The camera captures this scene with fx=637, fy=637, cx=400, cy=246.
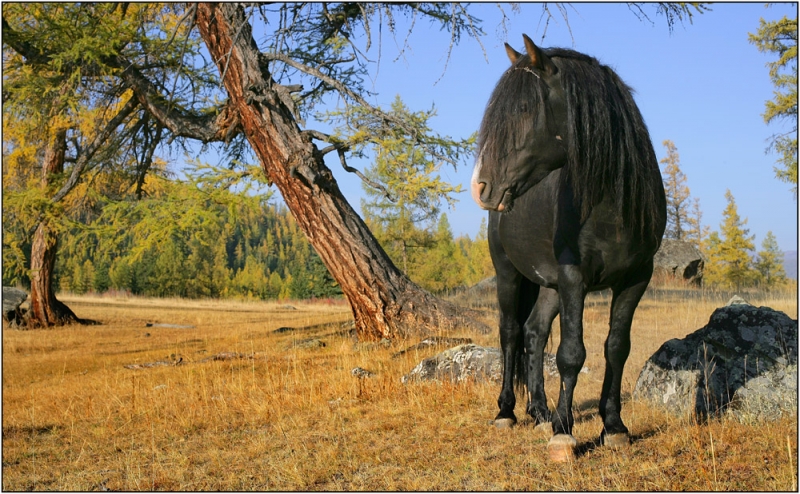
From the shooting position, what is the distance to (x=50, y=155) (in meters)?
17.7

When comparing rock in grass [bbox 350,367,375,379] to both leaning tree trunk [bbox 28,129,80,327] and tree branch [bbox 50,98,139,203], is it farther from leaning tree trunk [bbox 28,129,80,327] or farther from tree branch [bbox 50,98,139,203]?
leaning tree trunk [bbox 28,129,80,327]

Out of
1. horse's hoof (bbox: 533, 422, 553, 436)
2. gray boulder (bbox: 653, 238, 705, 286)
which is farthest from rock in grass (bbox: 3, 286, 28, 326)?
gray boulder (bbox: 653, 238, 705, 286)

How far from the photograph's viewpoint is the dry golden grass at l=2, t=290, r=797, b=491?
3842 mm

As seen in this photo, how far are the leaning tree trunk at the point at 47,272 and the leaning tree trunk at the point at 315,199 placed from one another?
315 inches

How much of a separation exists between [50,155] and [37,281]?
3607 mm

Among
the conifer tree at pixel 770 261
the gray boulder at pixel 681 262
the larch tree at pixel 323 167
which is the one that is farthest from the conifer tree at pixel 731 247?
the larch tree at pixel 323 167

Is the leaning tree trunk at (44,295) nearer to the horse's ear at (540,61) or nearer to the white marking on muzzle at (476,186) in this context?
the white marking on muzzle at (476,186)

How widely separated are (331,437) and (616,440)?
7.09 ft

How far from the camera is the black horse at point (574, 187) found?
3.79 m

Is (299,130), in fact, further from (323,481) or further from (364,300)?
(323,481)

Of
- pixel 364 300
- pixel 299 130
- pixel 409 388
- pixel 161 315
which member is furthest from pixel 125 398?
pixel 161 315

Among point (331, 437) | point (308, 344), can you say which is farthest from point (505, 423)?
point (308, 344)

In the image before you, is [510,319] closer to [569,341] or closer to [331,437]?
[569,341]

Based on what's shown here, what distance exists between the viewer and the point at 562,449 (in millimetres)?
3957
